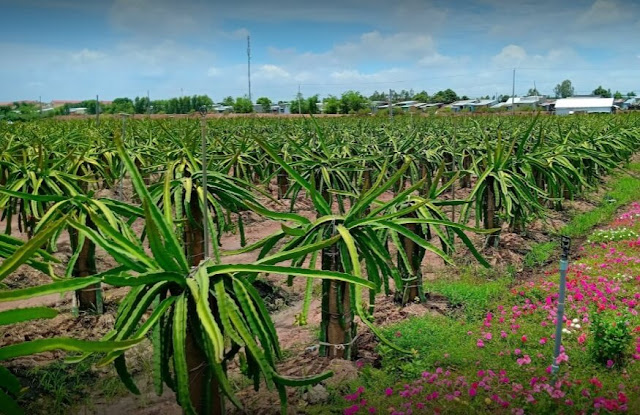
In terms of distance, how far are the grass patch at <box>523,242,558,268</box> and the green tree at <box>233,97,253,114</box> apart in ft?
110

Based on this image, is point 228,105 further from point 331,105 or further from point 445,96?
point 445,96

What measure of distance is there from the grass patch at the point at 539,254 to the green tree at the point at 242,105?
1321 inches

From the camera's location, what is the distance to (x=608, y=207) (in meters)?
9.09

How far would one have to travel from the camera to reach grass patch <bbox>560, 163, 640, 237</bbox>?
7.58 metres

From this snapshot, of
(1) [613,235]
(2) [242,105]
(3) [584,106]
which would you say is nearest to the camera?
(1) [613,235]

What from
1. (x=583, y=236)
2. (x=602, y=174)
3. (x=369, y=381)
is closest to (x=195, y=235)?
(x=369, y=381)

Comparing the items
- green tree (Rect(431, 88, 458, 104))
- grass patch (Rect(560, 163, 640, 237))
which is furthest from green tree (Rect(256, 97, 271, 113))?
grass patch (Rect(560, 163, 640, 237))

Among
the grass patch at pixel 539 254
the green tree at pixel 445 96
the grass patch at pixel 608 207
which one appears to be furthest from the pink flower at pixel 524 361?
A: the green tree at pixel 445 96

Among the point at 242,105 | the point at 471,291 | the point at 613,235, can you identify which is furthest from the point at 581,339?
the point at 242,105

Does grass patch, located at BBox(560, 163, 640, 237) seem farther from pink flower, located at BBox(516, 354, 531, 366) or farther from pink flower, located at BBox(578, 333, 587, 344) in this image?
pink flower, located at BBox(516, 354, 531, 366)

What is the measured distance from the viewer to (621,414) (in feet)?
9.53

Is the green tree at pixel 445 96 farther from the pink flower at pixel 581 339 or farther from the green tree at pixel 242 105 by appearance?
the pink flower at pixel 581 339

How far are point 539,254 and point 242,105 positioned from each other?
115 feet

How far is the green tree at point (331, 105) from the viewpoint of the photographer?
42.1 m
